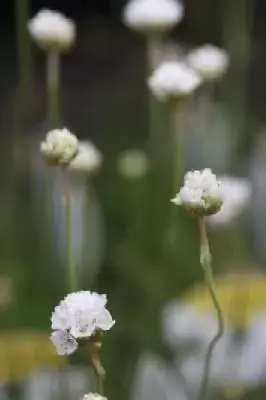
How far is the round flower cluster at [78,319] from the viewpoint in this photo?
304mm

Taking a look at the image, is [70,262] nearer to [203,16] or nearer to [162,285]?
[162,285]

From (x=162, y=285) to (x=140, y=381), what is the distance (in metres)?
0.09

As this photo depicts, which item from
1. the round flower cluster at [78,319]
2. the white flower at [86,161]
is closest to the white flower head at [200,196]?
the round flower cluster at [78,319]

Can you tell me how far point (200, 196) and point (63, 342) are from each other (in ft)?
0.21

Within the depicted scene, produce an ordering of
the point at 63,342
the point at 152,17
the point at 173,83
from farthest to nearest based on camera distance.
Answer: the point at 152,17
the point at 173,83
the point at 63,342

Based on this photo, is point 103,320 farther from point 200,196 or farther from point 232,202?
point 232,202

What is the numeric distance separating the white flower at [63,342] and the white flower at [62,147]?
91mm

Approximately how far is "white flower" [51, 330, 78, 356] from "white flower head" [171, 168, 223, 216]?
0.06 metres

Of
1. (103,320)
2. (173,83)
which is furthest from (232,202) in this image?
(103,320)

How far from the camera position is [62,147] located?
15.1 inches

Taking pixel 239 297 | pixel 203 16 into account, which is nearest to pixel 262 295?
pixel 239 297

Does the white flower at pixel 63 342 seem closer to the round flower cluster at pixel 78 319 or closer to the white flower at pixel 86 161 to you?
the round flower cluster at pixel 78 319

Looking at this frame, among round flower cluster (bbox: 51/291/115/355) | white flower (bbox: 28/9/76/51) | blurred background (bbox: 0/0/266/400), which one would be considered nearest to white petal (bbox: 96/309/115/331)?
round flower cluster (bbox: 51/291/115/355)

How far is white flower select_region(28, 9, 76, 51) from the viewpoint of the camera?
1.69 feet
